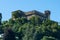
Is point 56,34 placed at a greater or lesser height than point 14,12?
lesser

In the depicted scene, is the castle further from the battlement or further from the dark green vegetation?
the dark green vegetation

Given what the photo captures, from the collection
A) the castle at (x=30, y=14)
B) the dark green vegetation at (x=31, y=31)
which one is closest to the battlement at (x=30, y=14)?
the castle at (x=30, y=14)

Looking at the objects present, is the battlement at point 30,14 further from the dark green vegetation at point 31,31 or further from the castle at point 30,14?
the dark green vegetation at point 31,31

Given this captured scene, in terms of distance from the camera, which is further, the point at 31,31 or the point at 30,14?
the point at 30,14

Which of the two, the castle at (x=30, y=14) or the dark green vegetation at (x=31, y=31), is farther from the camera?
the castle at (x=30, y=14)

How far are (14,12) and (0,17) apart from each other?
331 centimetres

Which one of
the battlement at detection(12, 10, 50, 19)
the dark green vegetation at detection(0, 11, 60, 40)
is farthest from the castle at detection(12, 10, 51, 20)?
the dark green vegetation at detection(0, 11, 60, 40)

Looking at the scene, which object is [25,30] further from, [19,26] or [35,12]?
[35,12]

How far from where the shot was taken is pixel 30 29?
4362 cm

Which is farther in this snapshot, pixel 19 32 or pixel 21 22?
pixel 21 22

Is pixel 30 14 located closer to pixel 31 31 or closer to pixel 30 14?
pixel 30 14

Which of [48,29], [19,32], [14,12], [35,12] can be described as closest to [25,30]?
[19,32]

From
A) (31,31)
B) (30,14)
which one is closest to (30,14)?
(30,14)

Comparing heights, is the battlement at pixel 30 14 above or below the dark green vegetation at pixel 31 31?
above
